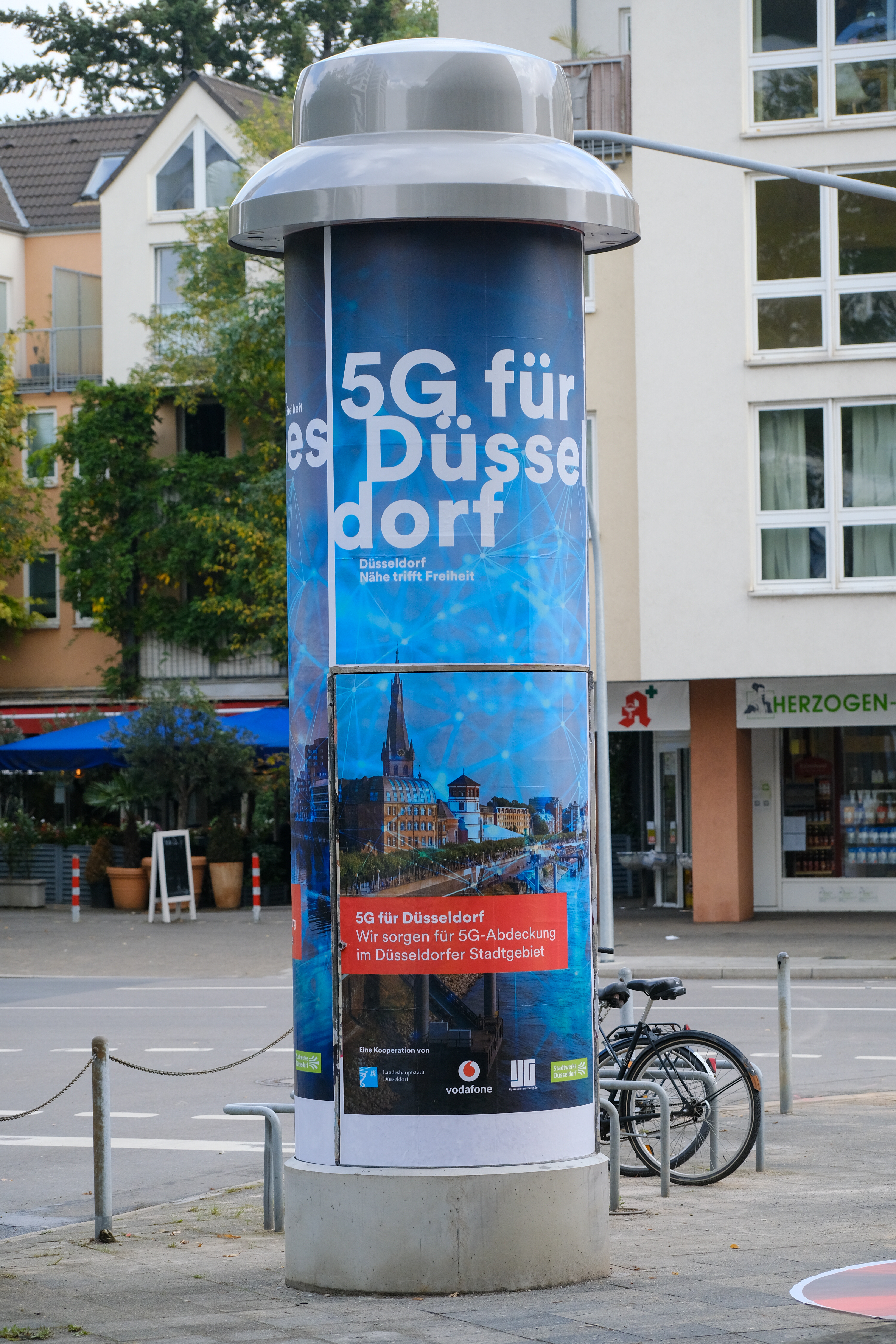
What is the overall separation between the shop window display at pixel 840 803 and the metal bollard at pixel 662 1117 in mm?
20003

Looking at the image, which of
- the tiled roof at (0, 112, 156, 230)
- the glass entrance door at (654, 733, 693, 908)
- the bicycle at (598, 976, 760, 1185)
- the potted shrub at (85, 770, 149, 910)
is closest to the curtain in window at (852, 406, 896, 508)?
the glass entrance door at (654, 733, 693, 908)

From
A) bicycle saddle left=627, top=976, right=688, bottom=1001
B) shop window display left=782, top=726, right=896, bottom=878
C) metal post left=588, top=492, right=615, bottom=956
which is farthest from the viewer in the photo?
shop window display left=782, top=726, right=896, bottom=878

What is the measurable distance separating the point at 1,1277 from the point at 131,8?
168 ft

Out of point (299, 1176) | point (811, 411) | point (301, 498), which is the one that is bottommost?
point (299, 1176)

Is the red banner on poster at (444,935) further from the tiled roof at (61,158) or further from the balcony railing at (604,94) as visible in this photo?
the tiled roof at (61,158)

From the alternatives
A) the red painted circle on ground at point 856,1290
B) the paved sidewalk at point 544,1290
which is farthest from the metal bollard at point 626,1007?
the red painted circle on ground at point 856,1290

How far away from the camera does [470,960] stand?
287 inches

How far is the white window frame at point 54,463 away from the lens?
39.8 metres

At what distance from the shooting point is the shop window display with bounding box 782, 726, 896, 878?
28.9 metres

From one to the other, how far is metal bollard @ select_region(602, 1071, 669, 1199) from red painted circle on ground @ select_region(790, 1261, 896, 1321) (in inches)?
75.7

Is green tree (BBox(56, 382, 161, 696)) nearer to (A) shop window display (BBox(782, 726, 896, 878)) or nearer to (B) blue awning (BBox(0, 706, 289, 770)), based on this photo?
(B) blue awning (BBox(0, 706, 289, 770))

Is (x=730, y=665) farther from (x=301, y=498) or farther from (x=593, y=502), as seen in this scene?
(x=301, y=498)

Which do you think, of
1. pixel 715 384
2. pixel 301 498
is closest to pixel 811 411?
pixel 715 384

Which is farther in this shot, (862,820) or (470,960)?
(862,820)
